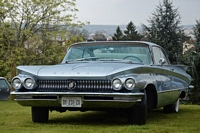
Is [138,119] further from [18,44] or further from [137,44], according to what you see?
[18,44]

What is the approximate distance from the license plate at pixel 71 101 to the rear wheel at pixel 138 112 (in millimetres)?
823

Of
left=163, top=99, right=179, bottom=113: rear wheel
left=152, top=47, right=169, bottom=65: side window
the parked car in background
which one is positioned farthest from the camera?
the parked car in background

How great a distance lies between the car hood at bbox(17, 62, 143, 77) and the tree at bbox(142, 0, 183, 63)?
1865 centimetres

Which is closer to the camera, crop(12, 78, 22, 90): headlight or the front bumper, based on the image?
the front bumper

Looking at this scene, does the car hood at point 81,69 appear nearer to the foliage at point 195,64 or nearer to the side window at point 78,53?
the side window at point 78,53

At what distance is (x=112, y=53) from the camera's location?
853 centimetres

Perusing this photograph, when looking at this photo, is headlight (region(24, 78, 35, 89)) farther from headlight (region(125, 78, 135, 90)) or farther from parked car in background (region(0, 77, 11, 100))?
parked car in background (region(0, 77, 11, 100))

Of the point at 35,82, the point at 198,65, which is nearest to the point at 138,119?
the point at 35,82

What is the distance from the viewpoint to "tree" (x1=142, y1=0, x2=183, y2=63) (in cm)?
2614

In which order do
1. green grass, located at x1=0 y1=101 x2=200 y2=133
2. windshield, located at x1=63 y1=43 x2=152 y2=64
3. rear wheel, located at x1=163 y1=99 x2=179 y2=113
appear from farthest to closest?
rear wheel, located at x1=163 y1=99 x2=179 y2=113, windshield, located at x1=63 y1=43 x2=152 y2=64, green grass, located at x1=0 y1=101 x2=200 y2=133

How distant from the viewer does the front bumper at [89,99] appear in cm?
702

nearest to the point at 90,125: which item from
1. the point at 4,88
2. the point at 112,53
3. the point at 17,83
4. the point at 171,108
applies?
the point at 17,83

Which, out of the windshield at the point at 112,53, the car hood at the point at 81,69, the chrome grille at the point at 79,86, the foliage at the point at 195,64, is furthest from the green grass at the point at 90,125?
the foliage at the point at 195,64

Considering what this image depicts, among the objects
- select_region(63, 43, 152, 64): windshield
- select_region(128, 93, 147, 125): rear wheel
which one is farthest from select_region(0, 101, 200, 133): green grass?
select_region(63, 43, 152, 64): windshield
